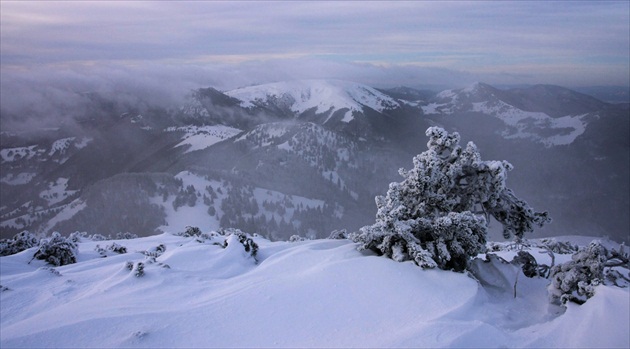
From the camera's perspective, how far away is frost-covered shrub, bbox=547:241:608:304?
691 cm

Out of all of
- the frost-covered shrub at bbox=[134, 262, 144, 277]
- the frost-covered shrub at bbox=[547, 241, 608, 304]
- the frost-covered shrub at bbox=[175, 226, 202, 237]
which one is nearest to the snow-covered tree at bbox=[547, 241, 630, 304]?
the frost-covered shrub at bbox=[547, 241, 608, 304]

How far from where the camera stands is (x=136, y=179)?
9862 cm

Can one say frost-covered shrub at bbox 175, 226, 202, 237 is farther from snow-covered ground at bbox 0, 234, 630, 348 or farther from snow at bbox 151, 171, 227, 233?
snow at bbox 151, 171, 227, 233

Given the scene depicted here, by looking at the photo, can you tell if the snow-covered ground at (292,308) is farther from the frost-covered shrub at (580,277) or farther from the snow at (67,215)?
the snow at (67,215)

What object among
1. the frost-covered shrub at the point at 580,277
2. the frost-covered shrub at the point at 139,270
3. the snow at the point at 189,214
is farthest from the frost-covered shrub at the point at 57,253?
the snow at the point at 189,214

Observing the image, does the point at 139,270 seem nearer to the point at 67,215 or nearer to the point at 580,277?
the point at 580,277

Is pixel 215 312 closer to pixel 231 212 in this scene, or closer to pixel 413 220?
pixel 413 220

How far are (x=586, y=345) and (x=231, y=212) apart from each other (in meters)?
85.3

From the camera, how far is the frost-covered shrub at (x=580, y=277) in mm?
6910

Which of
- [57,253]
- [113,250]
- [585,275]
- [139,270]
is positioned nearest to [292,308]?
[139,270]

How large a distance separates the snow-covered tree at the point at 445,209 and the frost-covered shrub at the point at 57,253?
25.6 feet

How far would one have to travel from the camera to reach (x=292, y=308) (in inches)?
251

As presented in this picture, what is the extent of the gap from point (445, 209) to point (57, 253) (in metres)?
10.6

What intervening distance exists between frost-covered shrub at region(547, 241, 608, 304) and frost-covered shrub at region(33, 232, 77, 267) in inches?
466
